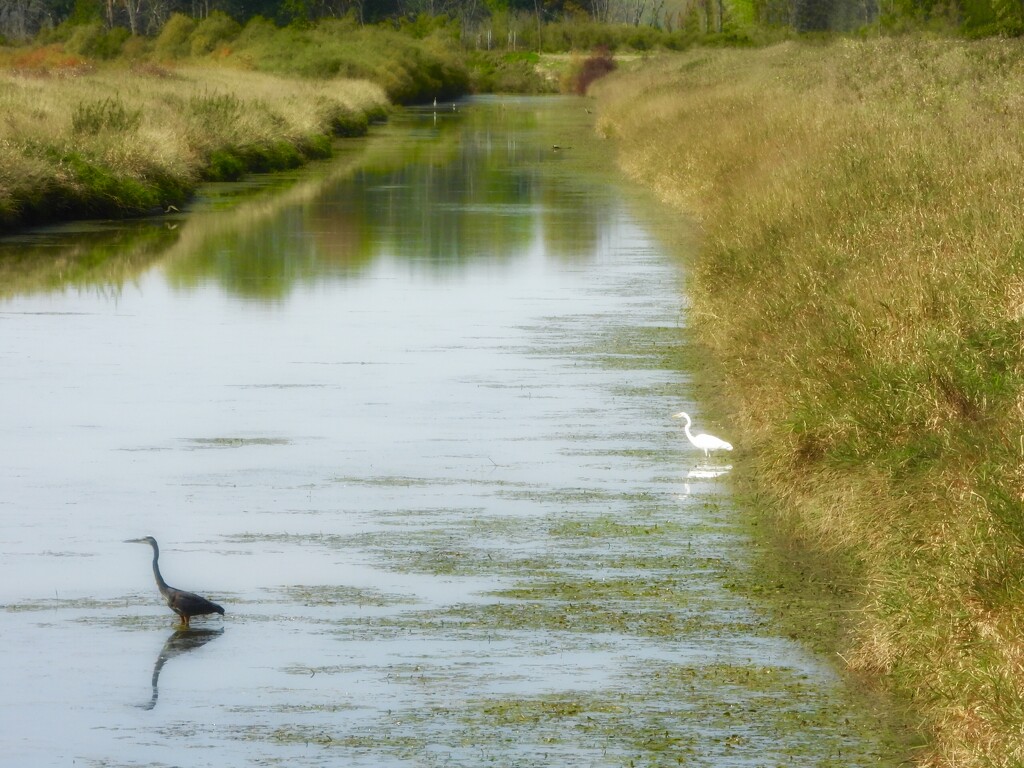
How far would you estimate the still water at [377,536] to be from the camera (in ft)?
22.8

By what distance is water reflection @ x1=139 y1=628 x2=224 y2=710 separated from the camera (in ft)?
25.5

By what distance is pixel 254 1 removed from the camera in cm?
10812

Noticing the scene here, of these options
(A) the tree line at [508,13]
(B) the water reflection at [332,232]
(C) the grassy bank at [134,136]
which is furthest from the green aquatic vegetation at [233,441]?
(A) the tree line at [508,13]

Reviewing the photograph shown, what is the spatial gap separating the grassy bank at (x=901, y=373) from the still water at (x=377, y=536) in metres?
0.42

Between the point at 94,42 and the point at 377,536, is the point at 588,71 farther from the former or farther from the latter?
the point at 377,536

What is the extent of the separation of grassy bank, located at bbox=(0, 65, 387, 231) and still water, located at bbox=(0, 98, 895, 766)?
6.70m

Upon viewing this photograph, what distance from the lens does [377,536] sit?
9.84 m

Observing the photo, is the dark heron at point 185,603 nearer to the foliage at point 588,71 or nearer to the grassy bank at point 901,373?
the grassy bank at point 901,373

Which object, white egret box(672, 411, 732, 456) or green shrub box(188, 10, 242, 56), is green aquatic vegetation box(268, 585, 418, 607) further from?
green shrub box(188, 10, 242, 56)

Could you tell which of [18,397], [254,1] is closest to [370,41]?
[254,1]

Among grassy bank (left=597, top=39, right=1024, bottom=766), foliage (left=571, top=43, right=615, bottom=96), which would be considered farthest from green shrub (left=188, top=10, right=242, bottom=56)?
grassy bank (left=597, top=39, right=1024, bottom=766)

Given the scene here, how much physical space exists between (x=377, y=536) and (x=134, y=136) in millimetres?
22476

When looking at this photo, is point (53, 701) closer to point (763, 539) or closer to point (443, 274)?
point (763, 539)

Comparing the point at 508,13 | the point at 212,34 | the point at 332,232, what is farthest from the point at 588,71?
the point at 332,232
